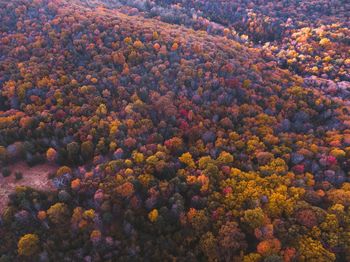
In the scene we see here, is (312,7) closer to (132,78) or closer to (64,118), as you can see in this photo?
(132,78)

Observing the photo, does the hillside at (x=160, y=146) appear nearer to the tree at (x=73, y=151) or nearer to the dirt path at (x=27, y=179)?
the tree at (x=73, y=151)

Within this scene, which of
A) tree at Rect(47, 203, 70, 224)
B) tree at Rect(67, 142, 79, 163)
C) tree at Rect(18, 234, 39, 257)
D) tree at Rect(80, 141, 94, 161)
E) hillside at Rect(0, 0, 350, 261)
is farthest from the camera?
tree at Rect(80, 141, 94, 161)

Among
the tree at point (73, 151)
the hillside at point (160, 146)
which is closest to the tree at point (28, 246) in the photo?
the hillside at point (160, 146)

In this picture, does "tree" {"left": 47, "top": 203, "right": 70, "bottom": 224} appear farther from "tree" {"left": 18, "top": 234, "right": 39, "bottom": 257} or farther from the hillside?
"tree" {"left": 18, "top": 234, "right": 39, "bottom": 257}

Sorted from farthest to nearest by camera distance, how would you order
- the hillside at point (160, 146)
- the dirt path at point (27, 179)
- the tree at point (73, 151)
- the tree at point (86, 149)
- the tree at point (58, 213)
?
the tree at point (86, 149) < the tree at point (73, 151) < the dirt path at point (27, 179) < the tree at point (58, 213) < the hillside at point (160, 146)

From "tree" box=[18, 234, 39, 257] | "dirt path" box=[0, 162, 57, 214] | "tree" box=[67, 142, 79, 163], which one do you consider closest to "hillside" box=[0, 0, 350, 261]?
"tree" box=[18, 234, 39, 257]
